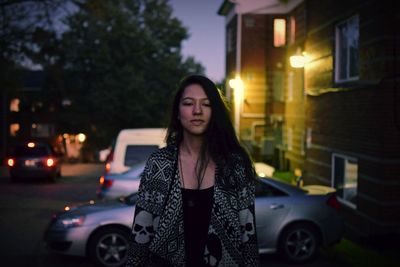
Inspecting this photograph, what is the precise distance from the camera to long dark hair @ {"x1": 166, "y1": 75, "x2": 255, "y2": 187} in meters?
3.09

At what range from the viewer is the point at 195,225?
294 cm

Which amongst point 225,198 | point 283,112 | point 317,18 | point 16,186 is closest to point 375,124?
point 317,18

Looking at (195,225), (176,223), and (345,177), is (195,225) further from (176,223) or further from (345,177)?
(345,177)

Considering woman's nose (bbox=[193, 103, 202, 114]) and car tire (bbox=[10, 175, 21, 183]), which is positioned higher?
woman's nose (bbox=[193, 103, 202, 114])

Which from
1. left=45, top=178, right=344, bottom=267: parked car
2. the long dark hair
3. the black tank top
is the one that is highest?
the long dark hair

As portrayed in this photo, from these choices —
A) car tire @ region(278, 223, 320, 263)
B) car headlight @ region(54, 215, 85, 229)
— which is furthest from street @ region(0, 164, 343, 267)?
car headlight @ region(54, 215, 85, 229)

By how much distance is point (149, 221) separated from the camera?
9.72 ft

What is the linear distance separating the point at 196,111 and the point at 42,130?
184 ft

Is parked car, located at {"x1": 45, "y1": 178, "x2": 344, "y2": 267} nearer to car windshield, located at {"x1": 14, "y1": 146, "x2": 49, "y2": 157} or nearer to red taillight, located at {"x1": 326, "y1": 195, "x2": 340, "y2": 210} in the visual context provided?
red taillight, located at {"x1": 326, "y1": 195, "x2": 340, "y2": 210}

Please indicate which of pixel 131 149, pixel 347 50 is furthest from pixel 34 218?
pixel 347 50

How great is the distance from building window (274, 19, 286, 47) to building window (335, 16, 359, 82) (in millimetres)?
15568

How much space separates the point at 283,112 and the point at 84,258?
66.5 ft

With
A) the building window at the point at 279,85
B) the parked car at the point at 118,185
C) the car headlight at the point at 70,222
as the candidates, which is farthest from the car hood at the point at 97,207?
the building window at the point at 279,85

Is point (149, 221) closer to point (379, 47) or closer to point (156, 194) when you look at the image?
point (156, 194)
